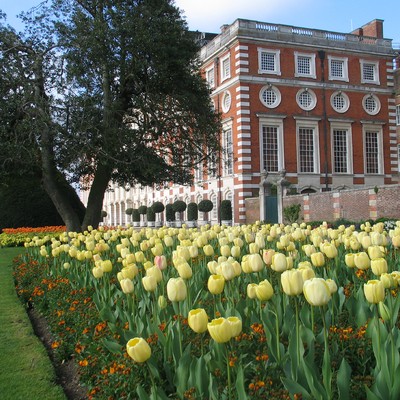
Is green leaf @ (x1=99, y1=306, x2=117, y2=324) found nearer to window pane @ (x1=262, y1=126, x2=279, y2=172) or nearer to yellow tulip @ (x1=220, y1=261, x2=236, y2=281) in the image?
yellow tulip @ (x1=220, y1=261, x2=236, y2=281)

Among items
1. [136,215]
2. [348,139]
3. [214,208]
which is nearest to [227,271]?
[214,208]

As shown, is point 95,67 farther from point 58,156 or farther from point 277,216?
point 277,216

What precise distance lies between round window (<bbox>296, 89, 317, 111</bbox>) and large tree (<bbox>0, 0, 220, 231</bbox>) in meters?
19.1

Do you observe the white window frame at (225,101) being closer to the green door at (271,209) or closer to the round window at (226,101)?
the round window at (226,101)

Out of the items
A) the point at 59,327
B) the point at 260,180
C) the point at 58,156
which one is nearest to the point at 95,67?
the point at 58,156

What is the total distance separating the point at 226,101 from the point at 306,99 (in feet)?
18.7

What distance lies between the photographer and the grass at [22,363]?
11.5 feet

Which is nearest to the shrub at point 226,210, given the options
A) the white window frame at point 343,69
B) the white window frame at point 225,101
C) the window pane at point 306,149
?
the window pane at point 306,149

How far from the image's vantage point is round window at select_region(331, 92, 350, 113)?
34625 millimetres

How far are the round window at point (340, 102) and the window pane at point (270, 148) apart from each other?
510 centimetres

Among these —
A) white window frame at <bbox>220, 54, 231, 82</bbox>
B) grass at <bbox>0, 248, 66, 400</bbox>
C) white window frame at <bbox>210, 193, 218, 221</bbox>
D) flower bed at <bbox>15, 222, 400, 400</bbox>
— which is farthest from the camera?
white window frame at <bbox>210, 193, 218, 221</bbox>

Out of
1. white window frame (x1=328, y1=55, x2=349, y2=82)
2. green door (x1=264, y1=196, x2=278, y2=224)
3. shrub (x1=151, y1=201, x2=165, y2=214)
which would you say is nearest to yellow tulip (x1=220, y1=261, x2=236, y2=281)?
green door (x1=264, y1=196, x2=278, y2=224)

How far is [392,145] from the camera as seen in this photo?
119ft

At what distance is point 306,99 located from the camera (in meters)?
34.0
